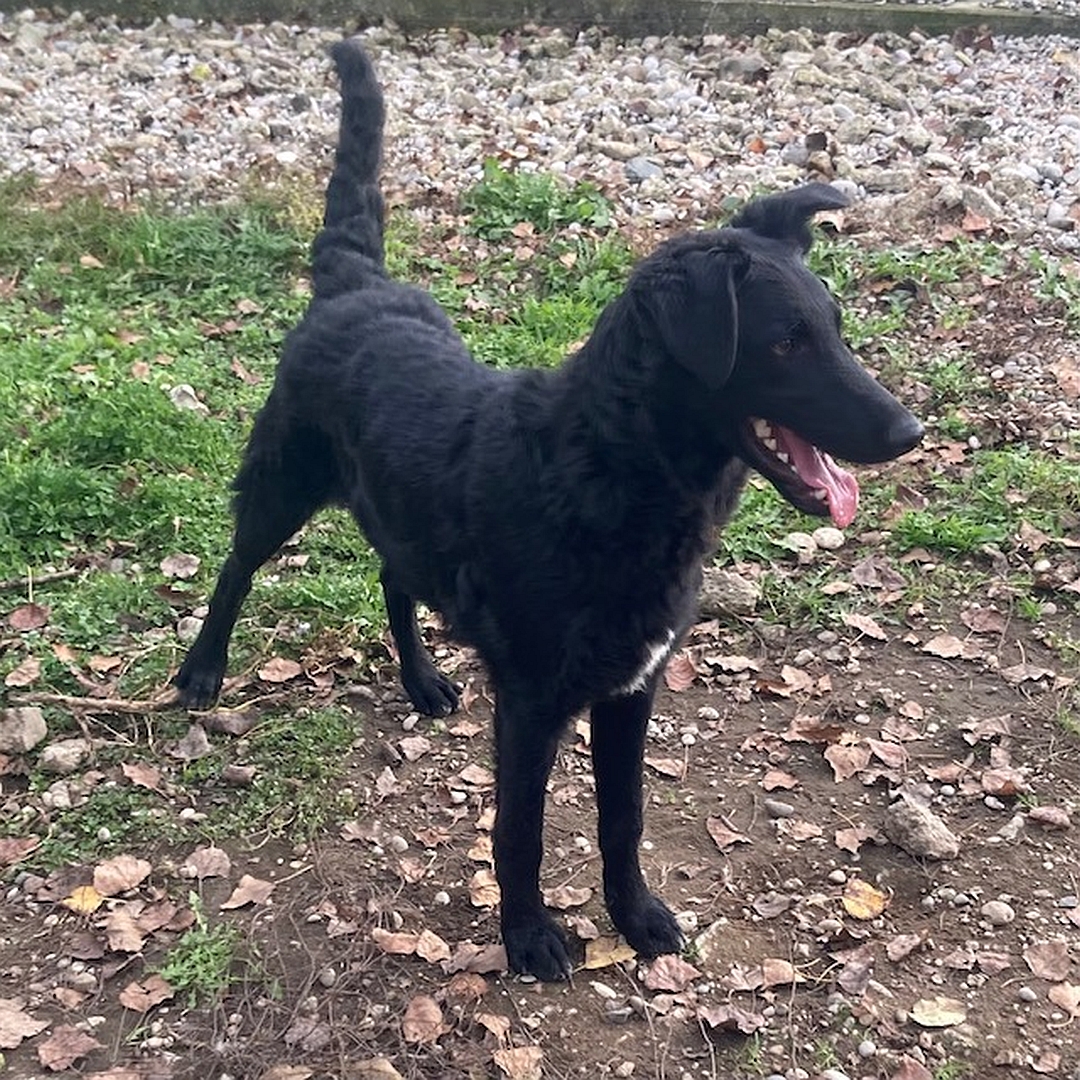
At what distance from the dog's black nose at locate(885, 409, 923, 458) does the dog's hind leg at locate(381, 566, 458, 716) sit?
1808 millimetres

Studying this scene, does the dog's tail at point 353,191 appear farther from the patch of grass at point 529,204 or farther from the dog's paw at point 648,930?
the patch of grass at point 529,204

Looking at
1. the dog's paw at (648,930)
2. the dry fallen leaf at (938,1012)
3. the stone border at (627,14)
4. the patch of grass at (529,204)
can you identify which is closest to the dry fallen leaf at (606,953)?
the dog's paw at (648,930)

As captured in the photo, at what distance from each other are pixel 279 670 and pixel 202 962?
1.23m

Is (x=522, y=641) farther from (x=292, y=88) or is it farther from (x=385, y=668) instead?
(x=292, y=88)

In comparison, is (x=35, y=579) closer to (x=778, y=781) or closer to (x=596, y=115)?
(x=778, y=781)

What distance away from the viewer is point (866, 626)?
436 cm

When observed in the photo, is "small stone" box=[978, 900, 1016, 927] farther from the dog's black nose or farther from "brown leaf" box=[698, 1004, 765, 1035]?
the dog's black nose

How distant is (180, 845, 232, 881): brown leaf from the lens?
11.5 ft

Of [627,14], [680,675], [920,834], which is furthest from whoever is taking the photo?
[627,14]

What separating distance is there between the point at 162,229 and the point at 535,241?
193 centimetres

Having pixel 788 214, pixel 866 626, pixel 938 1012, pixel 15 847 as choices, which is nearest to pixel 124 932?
pixel 15 847

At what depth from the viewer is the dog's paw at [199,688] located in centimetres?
409

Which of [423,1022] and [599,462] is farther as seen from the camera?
[423,1022]

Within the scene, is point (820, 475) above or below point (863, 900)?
above
